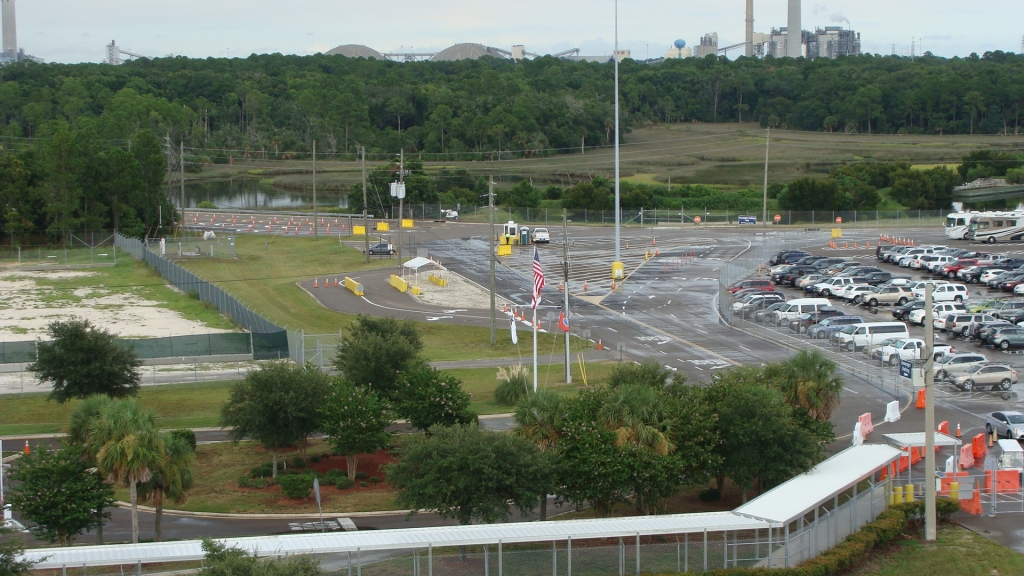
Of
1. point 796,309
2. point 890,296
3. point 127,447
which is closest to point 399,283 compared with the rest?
point 796,309

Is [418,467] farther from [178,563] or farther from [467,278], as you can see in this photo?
[467,278]

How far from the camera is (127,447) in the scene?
85.1 feet

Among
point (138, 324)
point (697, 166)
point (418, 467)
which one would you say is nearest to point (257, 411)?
point (418, 467)

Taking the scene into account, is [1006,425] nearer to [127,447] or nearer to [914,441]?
[914,441]

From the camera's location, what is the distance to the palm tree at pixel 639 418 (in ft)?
93.5

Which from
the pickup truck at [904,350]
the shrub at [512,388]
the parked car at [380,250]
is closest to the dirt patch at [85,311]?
the parked car at [380,250]

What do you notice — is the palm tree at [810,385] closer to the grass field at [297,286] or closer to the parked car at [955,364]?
the parked car at [955,364]

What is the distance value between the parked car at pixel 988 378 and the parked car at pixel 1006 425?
6.85m

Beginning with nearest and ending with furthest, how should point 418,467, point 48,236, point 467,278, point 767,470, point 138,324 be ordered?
1. point 418,467
2. point 767,470
3. point 138,324
4. point 467,278
5. point 48,236

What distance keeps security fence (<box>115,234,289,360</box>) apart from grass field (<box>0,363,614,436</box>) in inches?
131

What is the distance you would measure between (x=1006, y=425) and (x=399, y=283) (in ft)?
144

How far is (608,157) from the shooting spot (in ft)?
587

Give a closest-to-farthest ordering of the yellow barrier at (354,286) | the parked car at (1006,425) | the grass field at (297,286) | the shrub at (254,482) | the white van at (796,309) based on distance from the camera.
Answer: the shrub at (254,482), the parked car at (1006,425), the grass field at (297,286), the white van at (796,309), the yellow barrier at (354,286)

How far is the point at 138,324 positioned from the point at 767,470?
141 ft
